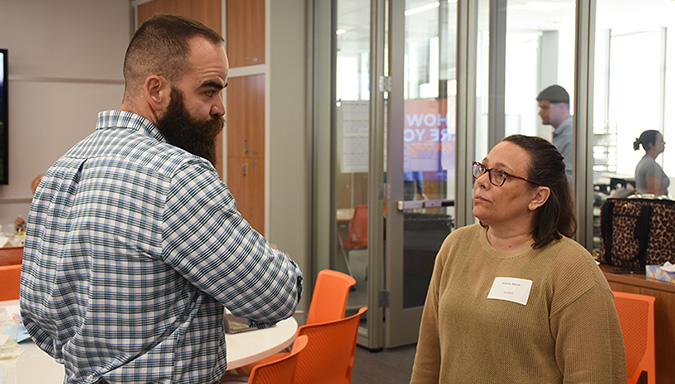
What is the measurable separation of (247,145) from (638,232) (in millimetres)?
3479

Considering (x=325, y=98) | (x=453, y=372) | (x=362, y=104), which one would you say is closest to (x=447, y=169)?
(x=362, y=104)

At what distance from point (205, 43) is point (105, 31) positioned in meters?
6.94

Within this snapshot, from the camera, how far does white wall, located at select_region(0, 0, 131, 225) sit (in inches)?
285

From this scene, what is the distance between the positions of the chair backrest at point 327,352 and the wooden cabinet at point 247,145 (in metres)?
2.95

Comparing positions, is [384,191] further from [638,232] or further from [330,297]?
[638,232]

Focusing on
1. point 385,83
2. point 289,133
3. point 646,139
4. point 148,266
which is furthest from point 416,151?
point 148,266

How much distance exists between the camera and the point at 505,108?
4398 millimetres

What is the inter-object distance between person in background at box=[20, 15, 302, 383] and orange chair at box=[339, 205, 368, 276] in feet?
13.0

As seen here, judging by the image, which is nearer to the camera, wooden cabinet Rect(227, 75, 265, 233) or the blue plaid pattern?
the blue plaid pattern

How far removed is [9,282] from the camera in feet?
12.4

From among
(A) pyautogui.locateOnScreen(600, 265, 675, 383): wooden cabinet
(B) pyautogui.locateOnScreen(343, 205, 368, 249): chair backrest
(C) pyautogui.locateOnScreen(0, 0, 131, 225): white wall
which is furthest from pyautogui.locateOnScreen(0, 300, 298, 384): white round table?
(C) pyautogui.locateOnScreen(0, 0, 131, 225): white wall

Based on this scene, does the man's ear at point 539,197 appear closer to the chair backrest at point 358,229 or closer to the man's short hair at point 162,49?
the man's short hair at point 162,49

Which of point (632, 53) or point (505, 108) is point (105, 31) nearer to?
point (505, 108)

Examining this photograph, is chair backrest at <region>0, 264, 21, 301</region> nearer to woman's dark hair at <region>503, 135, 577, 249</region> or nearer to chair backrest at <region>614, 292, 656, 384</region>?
woman's dark hair at <region>503, 135, 577, 249</region>
